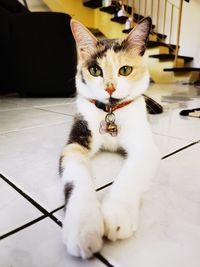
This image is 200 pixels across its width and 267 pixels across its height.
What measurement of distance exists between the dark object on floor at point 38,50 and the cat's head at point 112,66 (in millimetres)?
1225

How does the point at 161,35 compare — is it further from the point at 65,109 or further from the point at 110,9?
the point at 65,109

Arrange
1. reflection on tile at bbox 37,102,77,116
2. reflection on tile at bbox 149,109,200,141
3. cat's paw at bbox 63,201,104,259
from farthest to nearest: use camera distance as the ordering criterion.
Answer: reflection on tile at bbox 37,102,77,116 → reflection on tile at bbox 149,109,200,141 → cat's paw at bbox 63,201,104,259

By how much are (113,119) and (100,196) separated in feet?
1.18

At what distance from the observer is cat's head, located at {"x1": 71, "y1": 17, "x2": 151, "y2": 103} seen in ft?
2.62

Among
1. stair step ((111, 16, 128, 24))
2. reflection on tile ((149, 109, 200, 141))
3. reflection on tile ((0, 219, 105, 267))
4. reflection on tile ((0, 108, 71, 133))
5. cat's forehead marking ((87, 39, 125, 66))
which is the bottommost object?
reflection on tile ((0, 108, 71, 133))

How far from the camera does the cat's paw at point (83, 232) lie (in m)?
0.36

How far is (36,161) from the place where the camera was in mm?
775

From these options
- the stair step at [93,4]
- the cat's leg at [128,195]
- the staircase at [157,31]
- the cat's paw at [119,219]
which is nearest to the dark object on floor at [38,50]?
the cat's leg at [128,195]

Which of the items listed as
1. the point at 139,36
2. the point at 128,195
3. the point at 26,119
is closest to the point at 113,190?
the point at 128,195

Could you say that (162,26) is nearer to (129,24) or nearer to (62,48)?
(129,24)

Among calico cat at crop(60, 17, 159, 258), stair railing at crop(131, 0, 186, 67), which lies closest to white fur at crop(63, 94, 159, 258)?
calico cat at crop(60, 17, 159, 258)

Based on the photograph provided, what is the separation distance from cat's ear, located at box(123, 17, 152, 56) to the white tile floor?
1.24ft

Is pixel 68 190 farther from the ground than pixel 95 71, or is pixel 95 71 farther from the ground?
pixel 95 71

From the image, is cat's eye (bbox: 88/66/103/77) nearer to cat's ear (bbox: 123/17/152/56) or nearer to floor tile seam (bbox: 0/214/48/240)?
cat's ear (bbox: 123/17/152/56)
